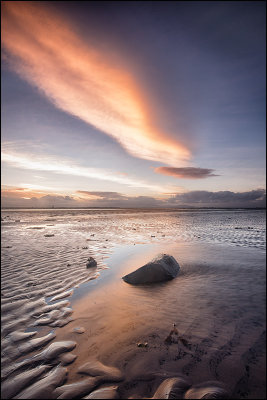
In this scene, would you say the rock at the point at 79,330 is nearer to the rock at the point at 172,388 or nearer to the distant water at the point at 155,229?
the rock at the point at 172,388

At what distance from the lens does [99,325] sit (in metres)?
3.93

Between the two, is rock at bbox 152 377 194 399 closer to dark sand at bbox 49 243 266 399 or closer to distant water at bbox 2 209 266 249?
dark sand at bbox 49 243 266 399

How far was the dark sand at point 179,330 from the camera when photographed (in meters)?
2.60

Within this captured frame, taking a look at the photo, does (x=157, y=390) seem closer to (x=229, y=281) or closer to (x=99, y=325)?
(x=99, y=325)

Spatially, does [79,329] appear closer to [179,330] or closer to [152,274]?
[179,330]

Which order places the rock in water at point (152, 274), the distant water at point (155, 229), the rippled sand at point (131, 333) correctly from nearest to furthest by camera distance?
the rippled sand at point (131, 333), the rock in water at point (152, 274), the distant water at point (155, 229)

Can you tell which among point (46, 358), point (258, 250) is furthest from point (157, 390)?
point (258, 250)

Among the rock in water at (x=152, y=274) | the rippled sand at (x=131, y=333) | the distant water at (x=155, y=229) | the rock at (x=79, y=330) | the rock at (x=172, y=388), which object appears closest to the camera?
the rock at (x=172, y=388)

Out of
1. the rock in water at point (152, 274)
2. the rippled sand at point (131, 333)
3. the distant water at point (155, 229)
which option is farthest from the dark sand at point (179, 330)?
the distant water at point (155, 229)

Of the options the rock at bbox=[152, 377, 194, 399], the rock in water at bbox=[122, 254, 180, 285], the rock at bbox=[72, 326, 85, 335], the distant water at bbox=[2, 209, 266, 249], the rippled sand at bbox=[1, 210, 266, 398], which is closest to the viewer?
the rock at bbox=[152, 377, 194, 399]

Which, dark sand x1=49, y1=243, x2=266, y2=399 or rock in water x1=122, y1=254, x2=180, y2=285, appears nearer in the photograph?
dark sand x1=49, y1=243, x2=266, y2=399

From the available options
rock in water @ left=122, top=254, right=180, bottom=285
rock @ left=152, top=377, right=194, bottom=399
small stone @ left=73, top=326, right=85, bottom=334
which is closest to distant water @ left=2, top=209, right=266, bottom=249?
rock in water @ left=122, top=254, right=180, bottom=285

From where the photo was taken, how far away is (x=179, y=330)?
3557 millimetres

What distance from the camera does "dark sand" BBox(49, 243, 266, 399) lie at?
2596 millimetres
